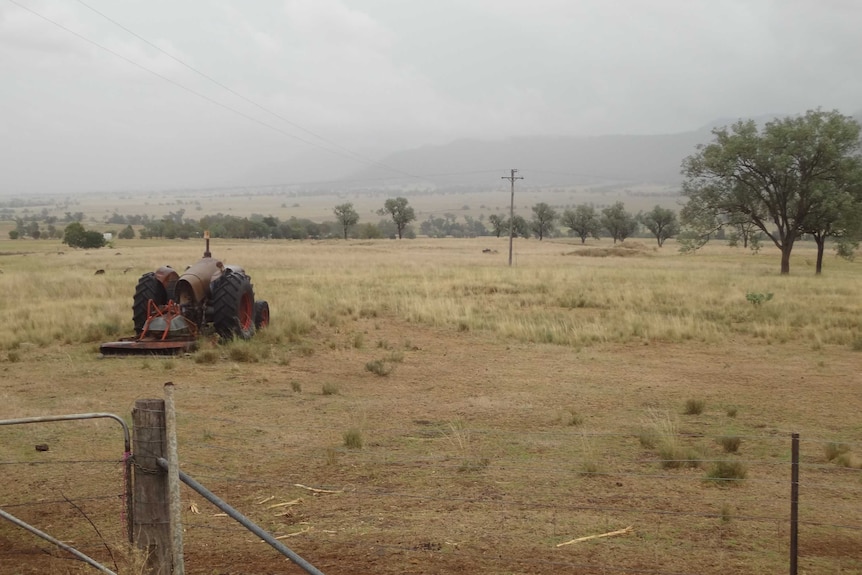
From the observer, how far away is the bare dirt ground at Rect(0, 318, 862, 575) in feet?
18.2

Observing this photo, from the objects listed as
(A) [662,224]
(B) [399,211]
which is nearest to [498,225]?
(B) [399,211]

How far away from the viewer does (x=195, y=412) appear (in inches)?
381

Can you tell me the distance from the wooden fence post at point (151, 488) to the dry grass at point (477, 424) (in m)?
1.07

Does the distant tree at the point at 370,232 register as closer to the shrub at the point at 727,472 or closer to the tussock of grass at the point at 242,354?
the tussock of grass at the point at 242,354

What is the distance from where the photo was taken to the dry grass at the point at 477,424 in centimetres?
575

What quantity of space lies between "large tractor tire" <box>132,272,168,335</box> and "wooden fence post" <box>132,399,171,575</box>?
11152mm

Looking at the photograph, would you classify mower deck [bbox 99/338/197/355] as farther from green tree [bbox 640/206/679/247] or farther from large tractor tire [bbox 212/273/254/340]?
green tree [bbox 640/206/679/247]

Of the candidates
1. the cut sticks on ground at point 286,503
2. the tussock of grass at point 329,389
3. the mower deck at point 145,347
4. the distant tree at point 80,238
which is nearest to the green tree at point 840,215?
the tussock of grass at point 329,389

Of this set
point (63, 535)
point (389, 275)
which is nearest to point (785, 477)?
point (63, 535)

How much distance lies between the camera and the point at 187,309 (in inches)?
578

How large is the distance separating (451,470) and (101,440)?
13.8 feet

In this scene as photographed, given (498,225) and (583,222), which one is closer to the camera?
(583,222)

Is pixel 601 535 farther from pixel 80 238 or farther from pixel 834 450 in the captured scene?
pixel 80 238

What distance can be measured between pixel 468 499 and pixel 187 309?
981 centimetres
